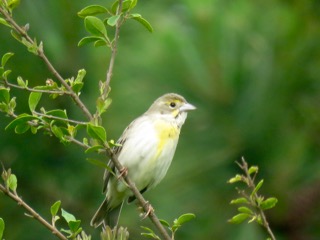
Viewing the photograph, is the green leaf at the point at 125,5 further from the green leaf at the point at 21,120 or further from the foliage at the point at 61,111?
the green leaf at the point at 21,120

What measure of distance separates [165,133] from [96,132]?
1836 mm

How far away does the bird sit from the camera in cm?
484

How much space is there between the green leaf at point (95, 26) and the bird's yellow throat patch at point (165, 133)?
5.25 feet

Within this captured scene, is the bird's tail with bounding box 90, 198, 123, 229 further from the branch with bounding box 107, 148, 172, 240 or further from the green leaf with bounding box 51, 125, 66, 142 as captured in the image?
the green leaf with bounding box 51, 125, 66, 142

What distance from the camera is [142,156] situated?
190 inches

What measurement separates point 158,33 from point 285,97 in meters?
0.96

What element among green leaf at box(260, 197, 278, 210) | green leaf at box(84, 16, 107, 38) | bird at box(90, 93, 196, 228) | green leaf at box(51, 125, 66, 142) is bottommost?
bird at box(90, 93, 196, 228)

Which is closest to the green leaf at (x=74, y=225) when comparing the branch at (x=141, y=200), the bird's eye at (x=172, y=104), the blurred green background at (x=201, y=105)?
the branch at (x=141, y=200)

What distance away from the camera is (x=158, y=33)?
19.8 ft

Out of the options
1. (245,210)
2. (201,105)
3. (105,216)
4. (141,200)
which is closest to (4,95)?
(141,200)

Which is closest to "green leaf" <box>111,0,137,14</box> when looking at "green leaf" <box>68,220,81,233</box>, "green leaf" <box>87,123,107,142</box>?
"green leaf" <box>87,123,107,142</box>

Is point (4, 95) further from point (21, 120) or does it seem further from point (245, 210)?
point (245, 210)

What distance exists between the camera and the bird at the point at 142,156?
484cm

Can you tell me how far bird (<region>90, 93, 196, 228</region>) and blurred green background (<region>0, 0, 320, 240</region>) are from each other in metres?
0.69
